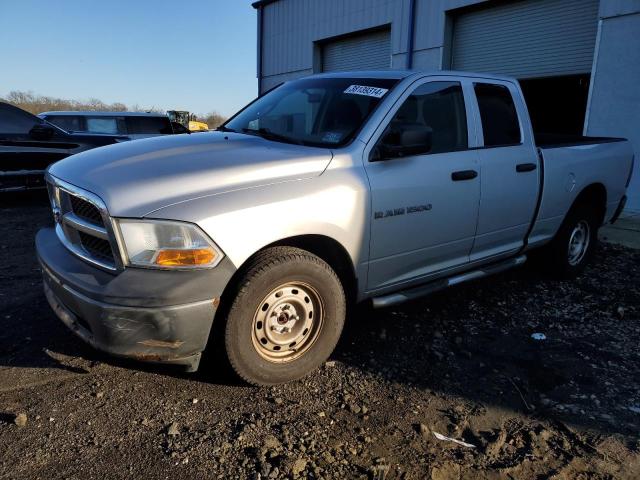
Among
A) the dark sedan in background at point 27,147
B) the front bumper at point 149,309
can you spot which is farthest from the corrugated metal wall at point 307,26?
the front bumper at point 149,309

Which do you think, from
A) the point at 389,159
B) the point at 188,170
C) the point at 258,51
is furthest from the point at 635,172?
the point at 258,51

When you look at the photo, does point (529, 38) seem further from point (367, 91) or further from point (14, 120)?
point (14, 120)

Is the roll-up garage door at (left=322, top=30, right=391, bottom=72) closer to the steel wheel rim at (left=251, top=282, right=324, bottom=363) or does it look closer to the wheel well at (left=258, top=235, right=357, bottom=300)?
the wheel well at (left=258, top=235, right=357, bottom=300)

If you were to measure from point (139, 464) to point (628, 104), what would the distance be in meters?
8.93

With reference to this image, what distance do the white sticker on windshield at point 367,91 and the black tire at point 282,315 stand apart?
4.26 feet

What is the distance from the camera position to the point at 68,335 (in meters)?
3.53

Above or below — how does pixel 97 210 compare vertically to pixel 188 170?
below

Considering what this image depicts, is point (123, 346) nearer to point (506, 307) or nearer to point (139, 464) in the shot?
point (139, 464)

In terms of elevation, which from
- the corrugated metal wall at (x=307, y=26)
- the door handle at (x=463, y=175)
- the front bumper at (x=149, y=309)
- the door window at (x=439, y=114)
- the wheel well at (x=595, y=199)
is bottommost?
the front bumper at (x=149, y=309)

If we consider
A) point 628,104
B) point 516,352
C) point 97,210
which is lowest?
point 516,352

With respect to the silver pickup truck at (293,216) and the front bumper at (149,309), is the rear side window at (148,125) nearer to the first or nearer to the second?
the silver pickup truck at (293,216)

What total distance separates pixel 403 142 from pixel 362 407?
1.61 m

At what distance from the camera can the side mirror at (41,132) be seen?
789 cm

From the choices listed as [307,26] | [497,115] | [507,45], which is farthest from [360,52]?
→ [497,115]
